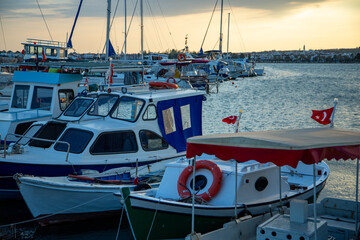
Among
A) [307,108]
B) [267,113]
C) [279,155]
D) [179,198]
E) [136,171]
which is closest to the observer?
[279,155]

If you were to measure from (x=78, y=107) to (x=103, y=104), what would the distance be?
877 mm

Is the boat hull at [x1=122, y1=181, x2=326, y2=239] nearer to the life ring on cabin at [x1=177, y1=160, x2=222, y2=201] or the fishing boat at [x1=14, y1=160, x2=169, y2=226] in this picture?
the life ring on cabin at [x1=177, y1=160, x2=222, y2=201]

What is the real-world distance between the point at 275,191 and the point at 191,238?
3997 mm

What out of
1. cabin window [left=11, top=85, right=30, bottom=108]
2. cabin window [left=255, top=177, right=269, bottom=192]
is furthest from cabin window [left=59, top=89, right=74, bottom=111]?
cabin window [left=255, top=177, right=269, bottom=192]

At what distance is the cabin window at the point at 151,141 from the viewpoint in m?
14.8

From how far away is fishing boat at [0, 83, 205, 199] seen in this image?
44.7 ft

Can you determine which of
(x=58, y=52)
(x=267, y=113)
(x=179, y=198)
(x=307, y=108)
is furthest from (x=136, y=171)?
(x=307, y=108)

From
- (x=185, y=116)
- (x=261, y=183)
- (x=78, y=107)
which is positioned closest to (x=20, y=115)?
(x=78, y=107)

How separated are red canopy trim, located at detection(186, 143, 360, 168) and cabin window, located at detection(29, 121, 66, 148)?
785cm

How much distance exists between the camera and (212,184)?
429 inches

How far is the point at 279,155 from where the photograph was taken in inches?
301

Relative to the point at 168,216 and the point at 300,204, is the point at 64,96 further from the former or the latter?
the point at 300,204

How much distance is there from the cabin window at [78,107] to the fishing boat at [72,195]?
9.45 feet

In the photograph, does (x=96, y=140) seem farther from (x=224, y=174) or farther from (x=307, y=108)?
(x=307, y=108)
